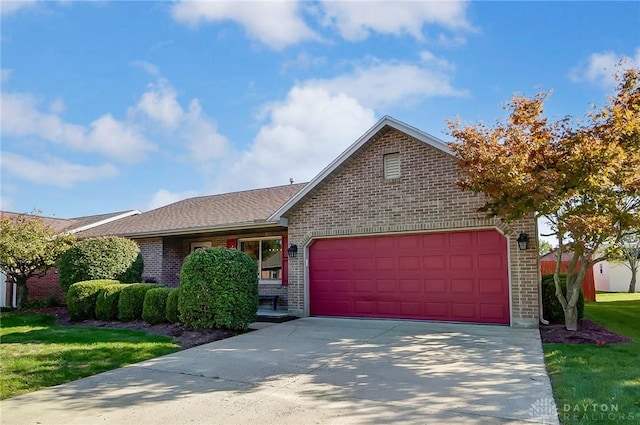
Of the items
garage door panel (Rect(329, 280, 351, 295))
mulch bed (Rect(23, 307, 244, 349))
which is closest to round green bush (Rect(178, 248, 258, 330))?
mulch bed (Rect(23, 307, 244, 349))

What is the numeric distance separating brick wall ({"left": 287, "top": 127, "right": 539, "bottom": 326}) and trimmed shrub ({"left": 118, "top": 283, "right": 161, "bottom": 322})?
159 inches

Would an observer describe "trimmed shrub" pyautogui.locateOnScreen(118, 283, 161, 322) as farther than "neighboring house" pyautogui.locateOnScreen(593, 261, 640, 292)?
No

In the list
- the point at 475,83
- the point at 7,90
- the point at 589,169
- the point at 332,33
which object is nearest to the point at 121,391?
the point at 589,169

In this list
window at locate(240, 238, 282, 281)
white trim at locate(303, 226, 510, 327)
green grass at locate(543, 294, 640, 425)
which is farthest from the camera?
window at locate(240, 238, 282, 281)

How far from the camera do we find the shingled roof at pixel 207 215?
1451 cm

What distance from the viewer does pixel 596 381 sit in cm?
543

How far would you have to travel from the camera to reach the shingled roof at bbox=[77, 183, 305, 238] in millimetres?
14514

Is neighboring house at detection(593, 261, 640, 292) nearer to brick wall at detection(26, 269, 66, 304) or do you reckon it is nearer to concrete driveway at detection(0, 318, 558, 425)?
concrete driveway at detection(0, 318, 558, 425)

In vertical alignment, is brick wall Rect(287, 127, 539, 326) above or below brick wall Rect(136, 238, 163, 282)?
above

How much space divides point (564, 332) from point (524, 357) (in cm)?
246

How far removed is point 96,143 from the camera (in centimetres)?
2138

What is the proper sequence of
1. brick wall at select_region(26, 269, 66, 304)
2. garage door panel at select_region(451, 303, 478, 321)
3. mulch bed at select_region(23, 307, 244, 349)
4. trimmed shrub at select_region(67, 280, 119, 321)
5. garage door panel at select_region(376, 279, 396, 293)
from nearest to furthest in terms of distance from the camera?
mulch bed at select_region(23, 307, 244, 349)
garage door panel at select_region(451, 303, 478, 321)
garage door panel at select_region(376, 279, 396, 293)
trimmed shrub at select_region(67, 280, 119, 321)
brick wall at select_region(26, 269, 66, 304)

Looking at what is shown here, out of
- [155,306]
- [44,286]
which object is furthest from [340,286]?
[44,286]

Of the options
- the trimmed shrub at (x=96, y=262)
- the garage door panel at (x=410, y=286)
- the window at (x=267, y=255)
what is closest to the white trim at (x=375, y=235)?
the garage door panel at (x=410, y=286)
